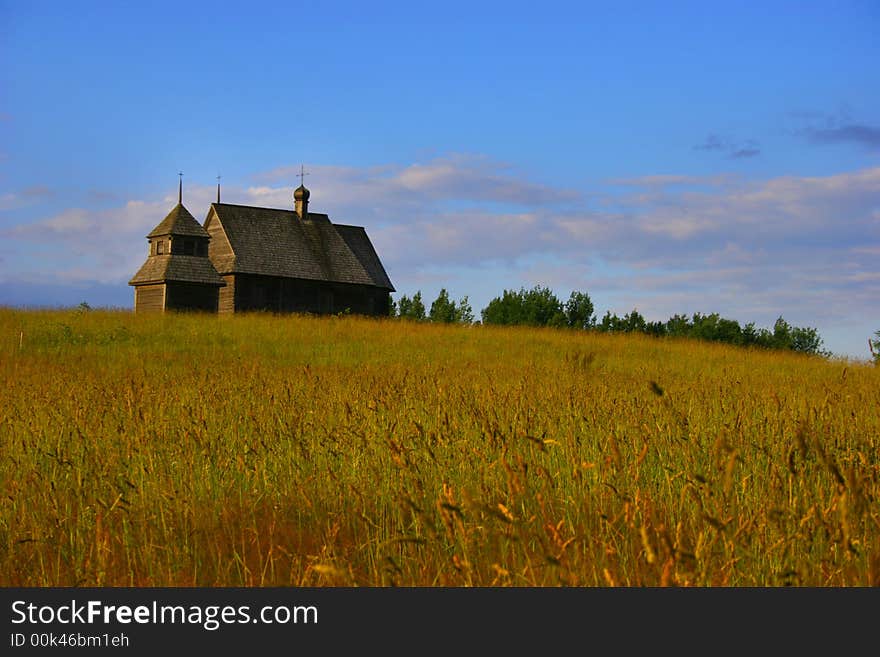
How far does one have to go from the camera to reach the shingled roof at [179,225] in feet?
116

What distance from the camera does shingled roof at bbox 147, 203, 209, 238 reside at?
116 ft

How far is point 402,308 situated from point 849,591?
154 feet

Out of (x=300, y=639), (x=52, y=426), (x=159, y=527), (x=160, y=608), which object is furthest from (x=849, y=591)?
(x=52, y=426)

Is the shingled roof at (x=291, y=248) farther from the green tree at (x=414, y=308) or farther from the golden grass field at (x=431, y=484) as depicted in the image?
the golden grass field at (x=431, y=484)

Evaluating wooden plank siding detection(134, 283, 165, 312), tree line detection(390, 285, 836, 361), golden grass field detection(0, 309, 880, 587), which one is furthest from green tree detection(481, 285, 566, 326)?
golden grass field detection(0, 309, 880, 587)

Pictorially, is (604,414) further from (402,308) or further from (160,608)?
(402,308)

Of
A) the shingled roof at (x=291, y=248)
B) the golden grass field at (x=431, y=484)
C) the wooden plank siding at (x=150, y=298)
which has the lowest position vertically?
the golden grass field at (x=431, y=484)

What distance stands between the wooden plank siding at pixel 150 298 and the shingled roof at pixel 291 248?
3317mm

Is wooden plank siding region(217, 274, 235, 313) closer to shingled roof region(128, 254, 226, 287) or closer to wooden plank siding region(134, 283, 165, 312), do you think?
shingled roof region(128, 254, 226, 287)

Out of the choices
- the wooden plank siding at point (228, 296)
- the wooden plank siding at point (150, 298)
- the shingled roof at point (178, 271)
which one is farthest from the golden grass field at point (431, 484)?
the wooden plank siding at point (228, 296)

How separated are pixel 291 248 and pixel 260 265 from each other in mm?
2114

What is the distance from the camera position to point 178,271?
114 ft

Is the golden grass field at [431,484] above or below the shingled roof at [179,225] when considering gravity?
below

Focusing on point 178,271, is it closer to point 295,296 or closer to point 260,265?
point 260,265
